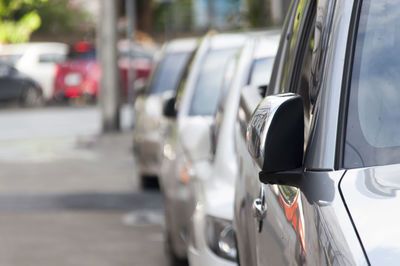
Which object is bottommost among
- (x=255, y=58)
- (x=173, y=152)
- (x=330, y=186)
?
(x=173, y=152)

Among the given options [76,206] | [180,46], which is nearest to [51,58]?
[180,46]

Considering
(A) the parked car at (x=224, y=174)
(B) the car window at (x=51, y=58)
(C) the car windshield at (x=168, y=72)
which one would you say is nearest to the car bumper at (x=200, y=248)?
(A) the parked car at (x=224, y=174)

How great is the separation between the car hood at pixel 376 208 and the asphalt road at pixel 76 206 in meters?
5.66

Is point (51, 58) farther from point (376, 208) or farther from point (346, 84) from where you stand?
point (376, 208)

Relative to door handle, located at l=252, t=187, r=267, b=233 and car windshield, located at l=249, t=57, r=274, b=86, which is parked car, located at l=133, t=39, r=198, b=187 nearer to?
car windshield, located at l=249, t=57, r=274, b=86

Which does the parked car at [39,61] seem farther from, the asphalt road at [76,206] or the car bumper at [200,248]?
the car bumper at [200,248]

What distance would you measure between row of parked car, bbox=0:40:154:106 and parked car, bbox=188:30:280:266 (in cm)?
2265

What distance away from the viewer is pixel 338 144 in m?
2.79

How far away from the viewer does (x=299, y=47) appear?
11.9 feet

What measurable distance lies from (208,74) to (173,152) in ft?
3.38

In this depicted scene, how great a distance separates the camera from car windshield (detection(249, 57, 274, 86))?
6.71m

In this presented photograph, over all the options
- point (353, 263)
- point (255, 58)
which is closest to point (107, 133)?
point (255, 58)

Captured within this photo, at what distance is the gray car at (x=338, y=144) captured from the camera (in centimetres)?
252

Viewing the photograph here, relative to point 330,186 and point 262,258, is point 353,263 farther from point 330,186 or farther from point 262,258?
point 262,258
